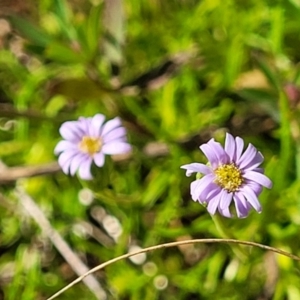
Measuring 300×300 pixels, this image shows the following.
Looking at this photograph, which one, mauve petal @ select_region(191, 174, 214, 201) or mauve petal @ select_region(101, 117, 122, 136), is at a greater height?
mauve petal @ select_region(191, 174, 214, 201)

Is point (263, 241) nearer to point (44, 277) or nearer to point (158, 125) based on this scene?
point (158, 125)

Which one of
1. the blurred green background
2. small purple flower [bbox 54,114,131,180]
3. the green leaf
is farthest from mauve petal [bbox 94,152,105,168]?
the green leaf

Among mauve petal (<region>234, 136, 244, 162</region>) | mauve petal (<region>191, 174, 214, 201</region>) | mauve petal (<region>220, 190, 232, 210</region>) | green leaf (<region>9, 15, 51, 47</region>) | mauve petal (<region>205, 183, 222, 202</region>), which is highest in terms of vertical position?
green leaf (<region>9, 15, 51, 47</region>)

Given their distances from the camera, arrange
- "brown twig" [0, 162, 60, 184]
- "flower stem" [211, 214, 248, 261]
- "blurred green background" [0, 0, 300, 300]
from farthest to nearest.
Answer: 1. "brown twig" [0, 162, 60, 184]
2. "blurred green background" [0, 0, 300, 300]
3. "flower stem" [211, 214, 248, 261]

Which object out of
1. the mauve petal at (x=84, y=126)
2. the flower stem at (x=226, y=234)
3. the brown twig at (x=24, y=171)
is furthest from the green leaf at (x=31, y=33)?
the flower stem at (x=226, y=234)

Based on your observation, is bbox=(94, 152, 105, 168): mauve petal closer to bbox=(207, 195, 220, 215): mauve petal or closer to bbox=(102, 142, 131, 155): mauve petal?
bbox=(102, 142, 131, 155): mauve petal

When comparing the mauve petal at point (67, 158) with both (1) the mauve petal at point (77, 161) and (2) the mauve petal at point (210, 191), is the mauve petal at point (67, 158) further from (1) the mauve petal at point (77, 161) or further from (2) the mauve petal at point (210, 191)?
(2) the mauve petal at point (210, 191)
